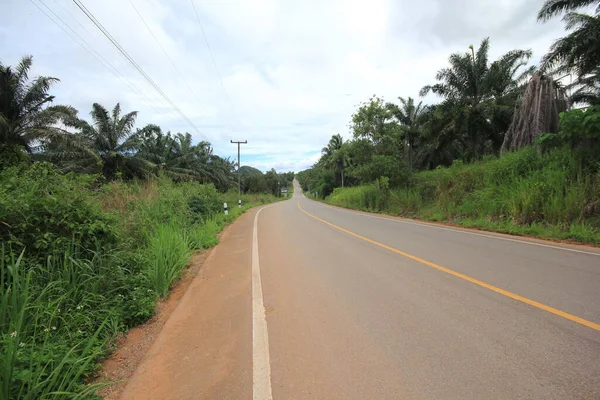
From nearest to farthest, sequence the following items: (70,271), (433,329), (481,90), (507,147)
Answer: (433,329)
(70,271)
(507,147)
(481,90)

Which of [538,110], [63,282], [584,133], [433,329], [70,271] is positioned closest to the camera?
[433,329]

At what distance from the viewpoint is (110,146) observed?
2742 cm

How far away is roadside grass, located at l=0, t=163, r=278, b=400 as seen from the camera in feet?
8.41

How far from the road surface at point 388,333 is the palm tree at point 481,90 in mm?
24278

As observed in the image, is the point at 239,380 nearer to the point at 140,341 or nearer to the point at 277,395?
the point at 277,395

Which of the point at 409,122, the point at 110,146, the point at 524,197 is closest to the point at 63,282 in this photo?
the point at 524,197

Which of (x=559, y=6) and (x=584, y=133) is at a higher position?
(x=559, y=6)

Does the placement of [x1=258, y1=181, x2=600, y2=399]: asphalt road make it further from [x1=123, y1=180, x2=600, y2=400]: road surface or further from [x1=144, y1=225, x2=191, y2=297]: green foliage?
[x1=144, y1=225, x2=191, y2=297]: green foliage

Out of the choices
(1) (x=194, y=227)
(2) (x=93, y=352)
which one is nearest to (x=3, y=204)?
(2) (x=93, y=352)

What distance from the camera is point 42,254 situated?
416 centimetres

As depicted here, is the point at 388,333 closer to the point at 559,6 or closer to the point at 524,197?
the point at 524,197

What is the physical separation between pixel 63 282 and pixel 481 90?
31977mm

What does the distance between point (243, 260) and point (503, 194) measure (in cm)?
1060

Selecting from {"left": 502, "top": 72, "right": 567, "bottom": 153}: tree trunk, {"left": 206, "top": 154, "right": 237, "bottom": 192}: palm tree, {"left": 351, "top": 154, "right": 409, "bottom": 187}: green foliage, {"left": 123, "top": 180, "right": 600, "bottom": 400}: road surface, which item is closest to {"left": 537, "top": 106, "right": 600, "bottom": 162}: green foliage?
{"left": 502, "top": 72, "right": 567, "bottom": 153}: tree trunk
